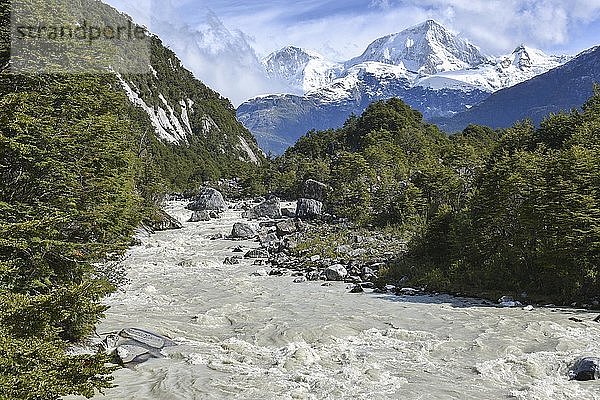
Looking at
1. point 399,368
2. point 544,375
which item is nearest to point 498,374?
point 544,375

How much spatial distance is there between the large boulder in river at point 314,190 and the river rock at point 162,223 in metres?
14.8

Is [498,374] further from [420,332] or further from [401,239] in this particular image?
[401,239]

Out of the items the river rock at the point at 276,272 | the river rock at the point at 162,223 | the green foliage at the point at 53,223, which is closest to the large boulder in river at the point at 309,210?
the river rock at the point at 162,223

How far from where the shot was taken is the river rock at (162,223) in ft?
150

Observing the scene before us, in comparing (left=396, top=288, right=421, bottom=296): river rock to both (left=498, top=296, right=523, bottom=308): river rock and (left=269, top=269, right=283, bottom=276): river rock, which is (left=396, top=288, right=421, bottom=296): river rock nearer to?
(left=498, top=296, right=523, bottom=308): river rock

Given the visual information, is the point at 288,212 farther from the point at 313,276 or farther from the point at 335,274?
the point at 335,274

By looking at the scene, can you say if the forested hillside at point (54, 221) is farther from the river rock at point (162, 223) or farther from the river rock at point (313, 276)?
the river rock at point (162, 223)

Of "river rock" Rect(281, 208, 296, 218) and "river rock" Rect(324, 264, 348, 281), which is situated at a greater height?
"river rock" Rect(281, 208, 296, 218)

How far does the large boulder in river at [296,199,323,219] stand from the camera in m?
48.1

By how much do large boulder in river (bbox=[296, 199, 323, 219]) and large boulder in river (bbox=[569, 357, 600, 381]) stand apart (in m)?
34.8

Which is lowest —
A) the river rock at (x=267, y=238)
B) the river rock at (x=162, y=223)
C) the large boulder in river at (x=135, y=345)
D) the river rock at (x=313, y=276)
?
the large boulder in river at (x=135, y=345)

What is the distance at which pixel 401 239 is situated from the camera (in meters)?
34.1

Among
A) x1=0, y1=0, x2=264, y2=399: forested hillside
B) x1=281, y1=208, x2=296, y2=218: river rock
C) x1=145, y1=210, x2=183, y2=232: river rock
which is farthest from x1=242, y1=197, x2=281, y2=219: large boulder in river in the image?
x1=0, y1=0, x2=264, y2=399: forested hillside

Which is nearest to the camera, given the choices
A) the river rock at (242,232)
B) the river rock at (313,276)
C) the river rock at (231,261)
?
the river rock at (313,276)
